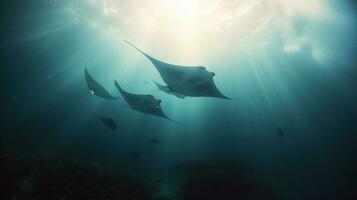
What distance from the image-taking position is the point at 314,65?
2531 cm

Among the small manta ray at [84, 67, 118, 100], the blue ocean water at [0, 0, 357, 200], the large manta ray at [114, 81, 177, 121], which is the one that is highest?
the blue ocean water at [0, 0, 357, 200]

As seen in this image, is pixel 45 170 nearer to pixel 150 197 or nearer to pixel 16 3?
pixel 150 197

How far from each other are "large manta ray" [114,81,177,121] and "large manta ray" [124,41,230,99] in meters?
0.98

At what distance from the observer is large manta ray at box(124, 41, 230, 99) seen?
5387mm

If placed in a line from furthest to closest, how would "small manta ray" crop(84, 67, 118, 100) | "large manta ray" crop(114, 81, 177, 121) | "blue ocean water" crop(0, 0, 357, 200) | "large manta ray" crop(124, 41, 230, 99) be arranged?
"blue ocean water" crop(0, 0, 357, 200) → "small manta ray" crop(84, 67, 118, 100) → "large manta ray" crop(114, 81, 177, 121) → "large manta ray" crop(124, 41, 230, 99)

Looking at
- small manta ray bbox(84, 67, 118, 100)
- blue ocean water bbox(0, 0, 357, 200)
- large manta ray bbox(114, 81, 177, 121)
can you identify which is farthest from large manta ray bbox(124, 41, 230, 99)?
blue ocean water bbox(0, 0, 357, 200)

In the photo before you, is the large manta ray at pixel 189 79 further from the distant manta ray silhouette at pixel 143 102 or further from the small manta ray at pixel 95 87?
the small manta ray at pixel 95 87

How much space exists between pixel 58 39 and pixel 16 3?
1019 centimetres

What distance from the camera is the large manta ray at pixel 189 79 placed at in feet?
17.7

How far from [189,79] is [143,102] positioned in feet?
6.21

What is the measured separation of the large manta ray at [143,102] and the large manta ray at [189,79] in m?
0.98

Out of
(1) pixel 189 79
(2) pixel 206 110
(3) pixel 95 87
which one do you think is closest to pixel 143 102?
(1) pixel 189 79

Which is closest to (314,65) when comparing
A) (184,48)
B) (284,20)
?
(284,20)

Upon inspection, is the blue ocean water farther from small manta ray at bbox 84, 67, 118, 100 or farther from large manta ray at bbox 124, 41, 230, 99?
large manta ray at bbox 124, 41, 230, 99
